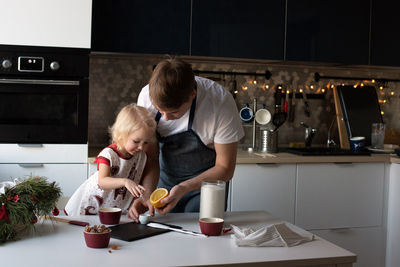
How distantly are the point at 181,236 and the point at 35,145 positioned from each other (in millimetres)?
1542

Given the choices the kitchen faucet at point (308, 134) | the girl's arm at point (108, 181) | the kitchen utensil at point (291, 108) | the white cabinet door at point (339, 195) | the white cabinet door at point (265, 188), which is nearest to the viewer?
the girl's arm at point (108, 181)

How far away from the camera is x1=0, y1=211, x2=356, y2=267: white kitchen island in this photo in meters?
1.37

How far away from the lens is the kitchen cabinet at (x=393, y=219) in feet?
11.0

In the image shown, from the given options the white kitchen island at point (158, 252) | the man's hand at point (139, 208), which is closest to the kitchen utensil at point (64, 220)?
the white kitchen island at point (158, 252)

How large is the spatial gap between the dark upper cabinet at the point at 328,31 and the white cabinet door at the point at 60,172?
1620 millimetres

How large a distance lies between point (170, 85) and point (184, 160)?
2.04ft

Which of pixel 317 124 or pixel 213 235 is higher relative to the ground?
pixel 317 124

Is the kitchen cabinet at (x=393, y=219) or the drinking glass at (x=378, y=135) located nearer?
the kitchen cabinet at (x=393, y=219)

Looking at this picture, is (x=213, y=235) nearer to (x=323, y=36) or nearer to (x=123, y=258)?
(x=123, y=258)

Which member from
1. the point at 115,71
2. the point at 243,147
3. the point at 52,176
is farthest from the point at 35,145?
the point at 243,147

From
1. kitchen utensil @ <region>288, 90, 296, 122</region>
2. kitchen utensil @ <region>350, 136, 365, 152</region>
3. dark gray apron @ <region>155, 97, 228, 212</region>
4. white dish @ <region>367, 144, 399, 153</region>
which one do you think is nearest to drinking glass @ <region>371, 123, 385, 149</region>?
white dish @ <region>367, 144, 399, 153</region>

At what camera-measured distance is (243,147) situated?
12.1 feet

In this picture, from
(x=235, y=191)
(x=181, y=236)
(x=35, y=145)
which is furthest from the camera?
(x=235, y=191)

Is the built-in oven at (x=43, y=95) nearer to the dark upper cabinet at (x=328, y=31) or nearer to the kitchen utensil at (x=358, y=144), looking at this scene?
the dark upper cabinet at (x=328, y=31)
